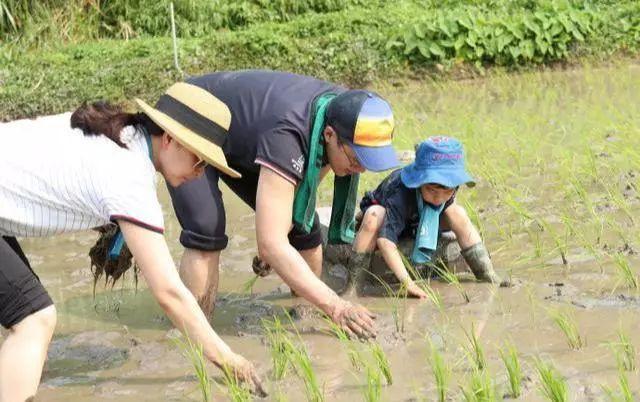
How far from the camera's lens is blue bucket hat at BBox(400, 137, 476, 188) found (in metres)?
4.19

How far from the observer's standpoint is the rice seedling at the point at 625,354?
3.21 meters

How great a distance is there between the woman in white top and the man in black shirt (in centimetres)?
57

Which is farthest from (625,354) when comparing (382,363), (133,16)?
(133,16)

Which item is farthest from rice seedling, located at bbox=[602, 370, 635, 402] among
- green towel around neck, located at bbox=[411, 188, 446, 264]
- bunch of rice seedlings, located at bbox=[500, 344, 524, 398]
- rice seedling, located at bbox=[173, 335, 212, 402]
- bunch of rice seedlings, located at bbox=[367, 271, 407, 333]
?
green towel around neck, located at bbox=[411, 188, 446, 264]

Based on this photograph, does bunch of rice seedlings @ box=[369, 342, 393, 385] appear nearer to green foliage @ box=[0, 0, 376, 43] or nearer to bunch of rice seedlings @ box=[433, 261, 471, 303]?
bunch of rice seedlings @ box=[433, 261, 471, 303]

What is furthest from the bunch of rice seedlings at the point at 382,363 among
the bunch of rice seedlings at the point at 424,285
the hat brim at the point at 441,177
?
the hat brim at the point at 441,177

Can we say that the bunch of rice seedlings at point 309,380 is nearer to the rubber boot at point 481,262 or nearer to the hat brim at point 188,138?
the hat brim at point 188,138

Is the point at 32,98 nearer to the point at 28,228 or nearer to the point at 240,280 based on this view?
the point at 240,280

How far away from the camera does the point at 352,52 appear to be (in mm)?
9703

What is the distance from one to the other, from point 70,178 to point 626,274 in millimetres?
2107

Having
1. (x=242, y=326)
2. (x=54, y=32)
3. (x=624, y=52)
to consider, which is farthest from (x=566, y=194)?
(x=54, y=32)

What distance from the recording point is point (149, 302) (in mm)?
4586

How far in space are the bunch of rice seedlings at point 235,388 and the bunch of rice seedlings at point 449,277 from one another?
3.99 ft

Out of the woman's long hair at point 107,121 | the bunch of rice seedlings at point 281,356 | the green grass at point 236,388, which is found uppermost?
the woman's long hair at point 107,121
